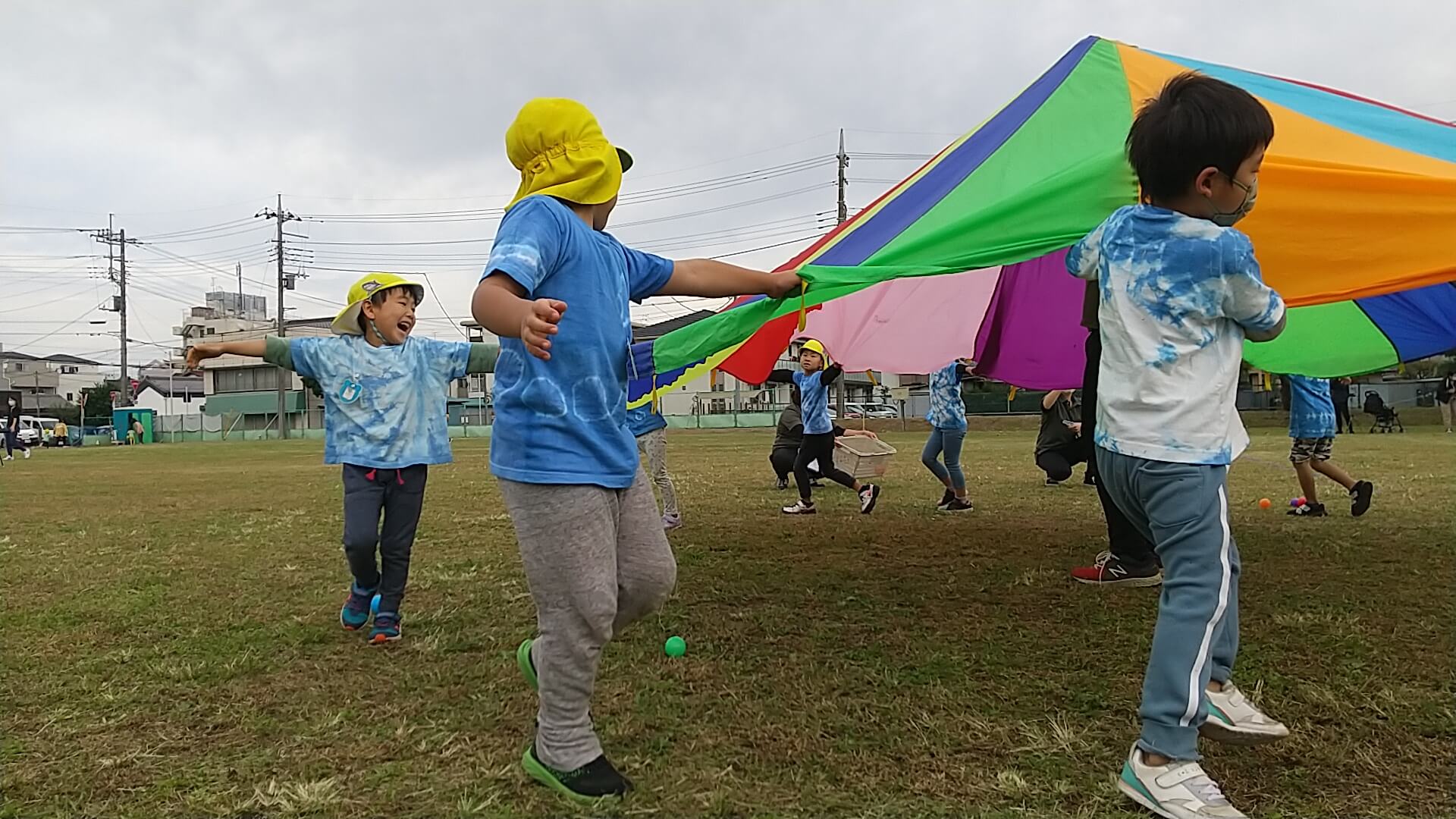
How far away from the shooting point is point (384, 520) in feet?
12.1

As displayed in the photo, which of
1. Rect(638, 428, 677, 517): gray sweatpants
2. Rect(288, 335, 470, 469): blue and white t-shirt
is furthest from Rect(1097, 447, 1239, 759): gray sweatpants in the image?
Rect(638, 428, 677, 517): gray sweatpants

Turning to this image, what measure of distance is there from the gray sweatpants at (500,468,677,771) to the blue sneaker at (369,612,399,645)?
1608 mm

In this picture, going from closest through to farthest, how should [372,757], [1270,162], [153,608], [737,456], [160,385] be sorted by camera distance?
[372,757], [1270,162], [153,608], [737,456], [160,385]

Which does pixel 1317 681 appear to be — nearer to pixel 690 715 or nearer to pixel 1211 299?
pixel 1211 299

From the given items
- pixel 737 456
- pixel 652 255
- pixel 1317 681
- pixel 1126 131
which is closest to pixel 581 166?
pixel 652 255

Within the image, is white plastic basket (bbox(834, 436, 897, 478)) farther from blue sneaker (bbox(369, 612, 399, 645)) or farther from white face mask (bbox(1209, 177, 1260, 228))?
white face mask (bbox(1209, 177, 1260, 228))

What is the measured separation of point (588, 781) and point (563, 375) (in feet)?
3.02

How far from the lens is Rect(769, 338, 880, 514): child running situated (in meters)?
7.65

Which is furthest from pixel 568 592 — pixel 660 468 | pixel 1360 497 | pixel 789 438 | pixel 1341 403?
pixel 1341 403

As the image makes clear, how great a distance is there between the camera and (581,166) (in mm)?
2291

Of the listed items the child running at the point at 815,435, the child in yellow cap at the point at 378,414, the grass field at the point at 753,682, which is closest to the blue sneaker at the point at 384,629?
→ the child in yellow cap at the point at 378,414

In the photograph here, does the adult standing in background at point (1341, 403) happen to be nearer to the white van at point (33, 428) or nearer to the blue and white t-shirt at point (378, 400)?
the blue and white t-shirt at point (378, 400)

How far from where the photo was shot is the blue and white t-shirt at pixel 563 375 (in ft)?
7.03

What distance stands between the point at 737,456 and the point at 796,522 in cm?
1016
